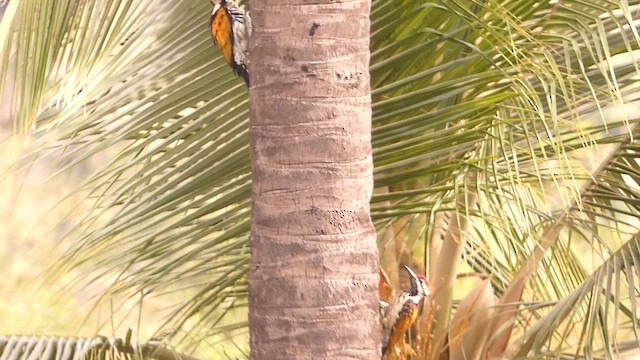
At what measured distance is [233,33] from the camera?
269cm

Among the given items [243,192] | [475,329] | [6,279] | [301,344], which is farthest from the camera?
[6,279]

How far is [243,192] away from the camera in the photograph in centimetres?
303

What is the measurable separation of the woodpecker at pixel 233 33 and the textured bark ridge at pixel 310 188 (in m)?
0.38

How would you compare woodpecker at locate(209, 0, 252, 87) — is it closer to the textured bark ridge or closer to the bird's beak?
the textured bark ridge

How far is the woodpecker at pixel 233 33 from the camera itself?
8.83ft

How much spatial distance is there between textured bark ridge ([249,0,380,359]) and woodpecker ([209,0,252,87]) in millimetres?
381

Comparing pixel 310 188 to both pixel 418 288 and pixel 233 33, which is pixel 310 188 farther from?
pixel 418 288

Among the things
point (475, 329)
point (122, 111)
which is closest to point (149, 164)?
point (122, 111)

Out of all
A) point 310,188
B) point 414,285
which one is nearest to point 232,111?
point 414,285

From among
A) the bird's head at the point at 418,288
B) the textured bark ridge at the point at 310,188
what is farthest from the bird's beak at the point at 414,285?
the textured bark ridge at the point at 310,188

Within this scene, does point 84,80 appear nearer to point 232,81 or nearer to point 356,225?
point 232,81

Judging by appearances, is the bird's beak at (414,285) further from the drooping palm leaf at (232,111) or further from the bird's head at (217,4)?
the bird's head at (217,4)

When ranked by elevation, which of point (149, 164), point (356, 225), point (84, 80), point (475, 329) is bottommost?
point (475, 329)

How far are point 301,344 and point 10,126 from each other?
3.68 ft
